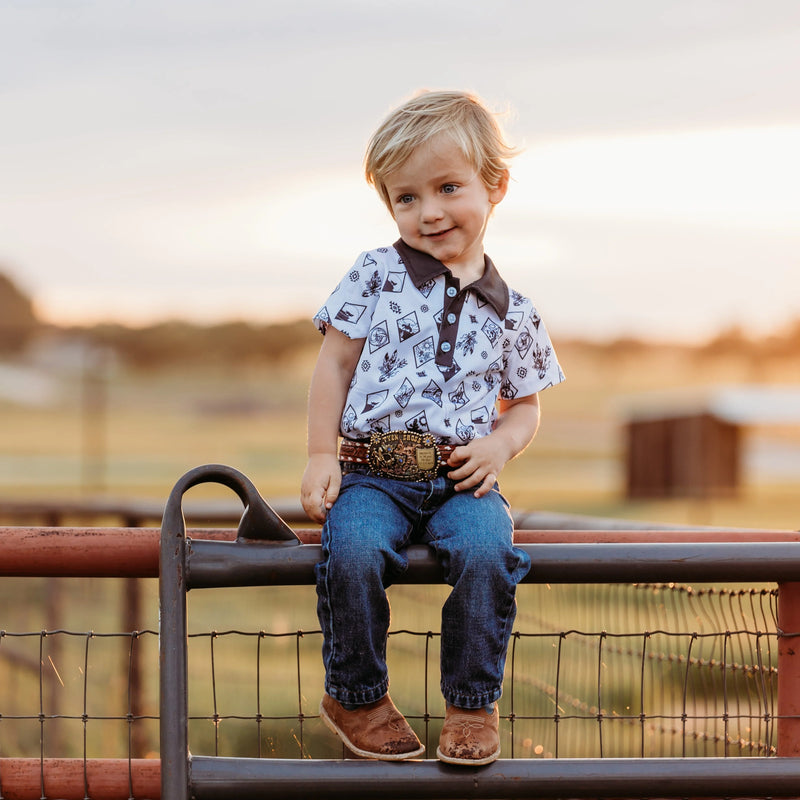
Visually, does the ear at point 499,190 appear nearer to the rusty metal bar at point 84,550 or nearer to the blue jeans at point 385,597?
the blue jeans at point 385,597

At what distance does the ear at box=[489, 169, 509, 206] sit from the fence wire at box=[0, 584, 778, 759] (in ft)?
2.75

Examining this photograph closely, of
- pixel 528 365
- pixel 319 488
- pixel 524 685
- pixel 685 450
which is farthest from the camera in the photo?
pixel 685 450

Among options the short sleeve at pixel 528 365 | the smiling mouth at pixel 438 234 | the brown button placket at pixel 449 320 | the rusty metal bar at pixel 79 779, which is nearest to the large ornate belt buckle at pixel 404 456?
the brown button placket at pixel 449 320

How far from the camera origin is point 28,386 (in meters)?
51.7

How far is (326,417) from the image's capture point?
1990 mm

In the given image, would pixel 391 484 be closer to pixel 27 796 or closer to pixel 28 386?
pixel 27 796

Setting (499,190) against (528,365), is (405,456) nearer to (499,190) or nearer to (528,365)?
(528,365)

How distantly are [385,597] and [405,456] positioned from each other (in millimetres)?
286

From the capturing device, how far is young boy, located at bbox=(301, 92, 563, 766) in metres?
1.77

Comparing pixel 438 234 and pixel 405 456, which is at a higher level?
pixel 438 234

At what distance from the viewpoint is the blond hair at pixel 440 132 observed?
2016mm

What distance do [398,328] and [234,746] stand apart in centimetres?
318

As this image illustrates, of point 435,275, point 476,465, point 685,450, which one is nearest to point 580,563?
point 476,465

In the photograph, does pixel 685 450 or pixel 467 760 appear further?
pixel 685 450
